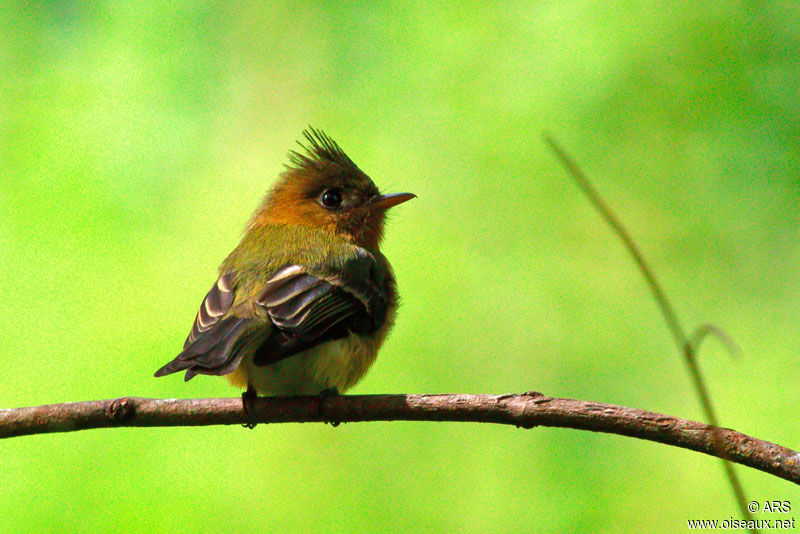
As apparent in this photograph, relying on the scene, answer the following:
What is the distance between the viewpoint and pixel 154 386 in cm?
502

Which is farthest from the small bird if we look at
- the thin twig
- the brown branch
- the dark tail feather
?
the thin twig

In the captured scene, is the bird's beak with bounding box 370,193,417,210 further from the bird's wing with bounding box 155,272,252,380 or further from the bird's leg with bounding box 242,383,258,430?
the bird's leg with bounding box 242,383,258,430

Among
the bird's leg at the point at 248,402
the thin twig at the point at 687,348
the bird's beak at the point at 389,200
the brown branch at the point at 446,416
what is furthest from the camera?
the bird's beak at the point at 389,200

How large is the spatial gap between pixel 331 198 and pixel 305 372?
60.4 inches

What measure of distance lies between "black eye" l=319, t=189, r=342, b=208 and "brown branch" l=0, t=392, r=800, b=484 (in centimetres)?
183

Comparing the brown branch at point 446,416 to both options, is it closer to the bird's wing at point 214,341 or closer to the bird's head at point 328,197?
the bird's wing at point 214,341

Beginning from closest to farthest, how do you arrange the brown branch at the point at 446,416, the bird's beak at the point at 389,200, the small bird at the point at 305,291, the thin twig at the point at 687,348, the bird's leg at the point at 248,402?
the thin twig at the point at 687,348 < the brown branch at the point at 446,416 < the bird's leg at the point at 248,402 < the small bird at the point at 305,291 < the bird's beak at the point at 389,200

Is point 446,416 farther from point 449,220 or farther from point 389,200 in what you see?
point 449,220

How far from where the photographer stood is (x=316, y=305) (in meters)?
3.84

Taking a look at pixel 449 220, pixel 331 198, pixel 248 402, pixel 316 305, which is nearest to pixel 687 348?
pixel 248 402

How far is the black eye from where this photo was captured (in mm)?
4996

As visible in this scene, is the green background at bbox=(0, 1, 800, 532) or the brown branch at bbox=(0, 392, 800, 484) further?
the green background at bbox=(0, 1, 800, 532)

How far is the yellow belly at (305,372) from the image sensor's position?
369cm

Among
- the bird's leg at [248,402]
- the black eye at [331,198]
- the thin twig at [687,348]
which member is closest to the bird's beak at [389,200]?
the black eye at [331,198]
